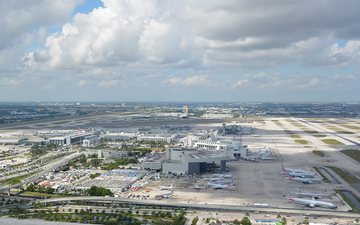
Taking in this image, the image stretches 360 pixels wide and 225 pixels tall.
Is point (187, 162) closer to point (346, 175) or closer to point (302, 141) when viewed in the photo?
point (346, 175)

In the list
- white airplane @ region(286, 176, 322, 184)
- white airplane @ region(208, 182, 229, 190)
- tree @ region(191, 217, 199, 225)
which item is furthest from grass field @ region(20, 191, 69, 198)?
white airplane @ region(286, 176, 322, 184)

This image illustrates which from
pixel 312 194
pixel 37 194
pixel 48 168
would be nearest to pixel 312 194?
pixel 312 194

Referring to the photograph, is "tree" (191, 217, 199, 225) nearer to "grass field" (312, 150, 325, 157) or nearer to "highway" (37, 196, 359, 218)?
"highway" (37, 196, 359, 218)

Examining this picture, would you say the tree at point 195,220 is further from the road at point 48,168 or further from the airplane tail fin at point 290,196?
the road at point 48,168

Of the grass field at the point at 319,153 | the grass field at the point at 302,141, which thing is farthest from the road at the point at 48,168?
the grass field at the point at 302,141

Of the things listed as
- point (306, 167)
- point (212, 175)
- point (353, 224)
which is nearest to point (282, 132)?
point (306, 167)
